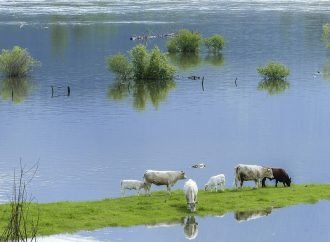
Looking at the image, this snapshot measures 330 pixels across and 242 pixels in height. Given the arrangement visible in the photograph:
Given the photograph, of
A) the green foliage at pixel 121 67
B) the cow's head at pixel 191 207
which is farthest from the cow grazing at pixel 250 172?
the green foliage at pixel 121 67

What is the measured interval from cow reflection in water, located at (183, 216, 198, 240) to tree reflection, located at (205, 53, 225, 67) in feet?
247

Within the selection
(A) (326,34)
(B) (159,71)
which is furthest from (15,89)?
(A) (326,34)

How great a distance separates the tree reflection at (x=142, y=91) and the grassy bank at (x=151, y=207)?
42.8 m

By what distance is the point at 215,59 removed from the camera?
11581cm

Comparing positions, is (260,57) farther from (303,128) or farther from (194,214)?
(194,214)

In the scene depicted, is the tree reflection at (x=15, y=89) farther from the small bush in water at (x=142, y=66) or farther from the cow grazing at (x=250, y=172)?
the cow grazing at (x=250, y=172)

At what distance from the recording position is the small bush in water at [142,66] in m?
95.1

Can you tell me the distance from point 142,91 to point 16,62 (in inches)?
705

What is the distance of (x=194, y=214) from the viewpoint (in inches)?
1416

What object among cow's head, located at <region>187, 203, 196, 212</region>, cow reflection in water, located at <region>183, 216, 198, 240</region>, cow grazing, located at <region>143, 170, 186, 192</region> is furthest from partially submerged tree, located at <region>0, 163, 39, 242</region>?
cow grazing, located at <region>143, 170, 186, 192</region>

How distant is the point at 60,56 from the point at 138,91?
33133 mm

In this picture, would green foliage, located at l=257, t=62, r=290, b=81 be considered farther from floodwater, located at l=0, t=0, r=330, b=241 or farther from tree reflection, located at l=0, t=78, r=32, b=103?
tree reflection, located at l=0, t=78, r=32, b=103

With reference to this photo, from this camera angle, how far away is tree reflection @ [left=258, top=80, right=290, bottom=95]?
9114cm

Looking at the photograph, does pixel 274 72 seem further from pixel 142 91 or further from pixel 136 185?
pixel 136 185
